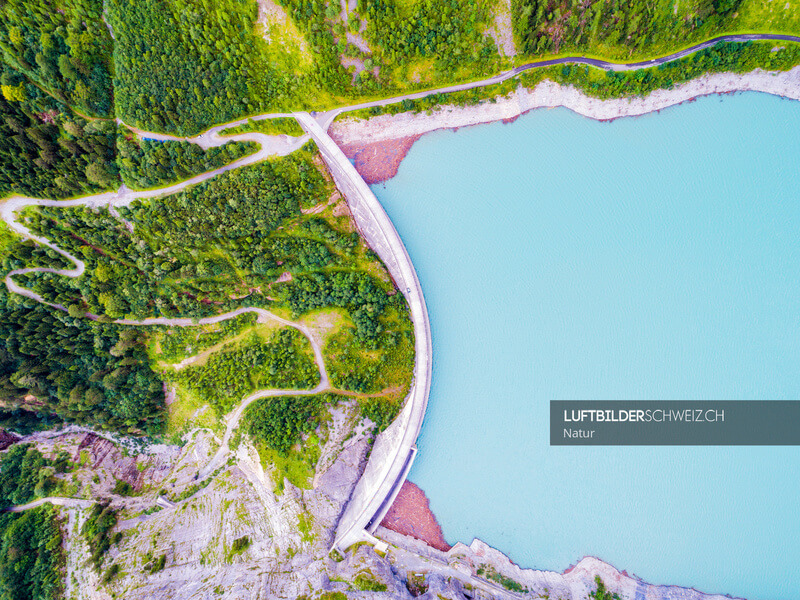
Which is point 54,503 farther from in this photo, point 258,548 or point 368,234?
point 368,234

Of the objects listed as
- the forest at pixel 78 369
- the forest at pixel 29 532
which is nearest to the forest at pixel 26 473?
the forest at pixel 29 532

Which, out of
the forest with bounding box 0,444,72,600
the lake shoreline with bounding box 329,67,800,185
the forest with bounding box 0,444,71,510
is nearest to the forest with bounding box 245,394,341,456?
the forest with bounding box 0,444,72,600

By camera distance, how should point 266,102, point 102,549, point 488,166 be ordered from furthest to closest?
point 488,166 < point 266,102 < point 102,549

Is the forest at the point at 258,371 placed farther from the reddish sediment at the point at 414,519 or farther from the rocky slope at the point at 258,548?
the reddish sediment at the point at 414,519

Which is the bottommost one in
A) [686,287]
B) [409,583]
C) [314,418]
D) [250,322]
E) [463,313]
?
[409,583]

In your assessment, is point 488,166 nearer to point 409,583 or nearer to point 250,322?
point 250,322

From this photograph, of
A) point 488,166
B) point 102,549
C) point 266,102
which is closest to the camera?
point 102,549

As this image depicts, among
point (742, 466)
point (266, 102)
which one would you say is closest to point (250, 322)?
point (266, 102)
